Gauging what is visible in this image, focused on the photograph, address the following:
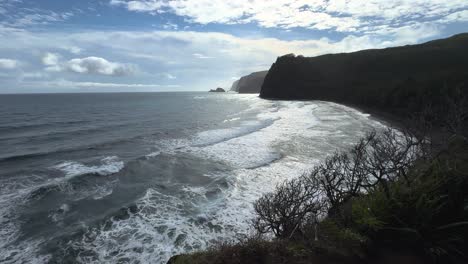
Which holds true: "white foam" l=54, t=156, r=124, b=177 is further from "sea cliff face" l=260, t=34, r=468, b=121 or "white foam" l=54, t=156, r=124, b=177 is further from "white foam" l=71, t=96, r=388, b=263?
"sea cliff face" l=260, t=34, r=468, b=121

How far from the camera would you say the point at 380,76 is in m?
90.8

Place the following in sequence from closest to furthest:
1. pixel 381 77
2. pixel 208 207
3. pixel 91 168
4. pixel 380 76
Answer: pixel 208 207 → pixel 91 168 → pixel 381 77 → pixel 380 76

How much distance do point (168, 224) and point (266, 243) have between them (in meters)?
8.32

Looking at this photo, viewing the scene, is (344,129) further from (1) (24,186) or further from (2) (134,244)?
(1) (24,186)

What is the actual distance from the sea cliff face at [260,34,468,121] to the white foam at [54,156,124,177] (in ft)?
151

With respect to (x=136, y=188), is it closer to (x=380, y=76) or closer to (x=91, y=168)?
(x=91, y=168)

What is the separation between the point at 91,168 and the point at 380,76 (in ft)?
304

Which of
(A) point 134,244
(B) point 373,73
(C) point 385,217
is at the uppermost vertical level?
A: (B) point 373,73

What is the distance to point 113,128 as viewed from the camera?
4466 centimetres

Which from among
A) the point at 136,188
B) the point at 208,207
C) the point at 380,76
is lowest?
the point at 208,207

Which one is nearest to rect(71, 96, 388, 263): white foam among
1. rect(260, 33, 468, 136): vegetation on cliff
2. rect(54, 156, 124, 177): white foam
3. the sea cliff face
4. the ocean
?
the ocean

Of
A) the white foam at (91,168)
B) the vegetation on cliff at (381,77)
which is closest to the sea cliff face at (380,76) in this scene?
the vegetation on cliff at (381,77)

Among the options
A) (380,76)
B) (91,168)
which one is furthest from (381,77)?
(91,168)

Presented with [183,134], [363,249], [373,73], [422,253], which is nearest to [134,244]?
[363,249]
